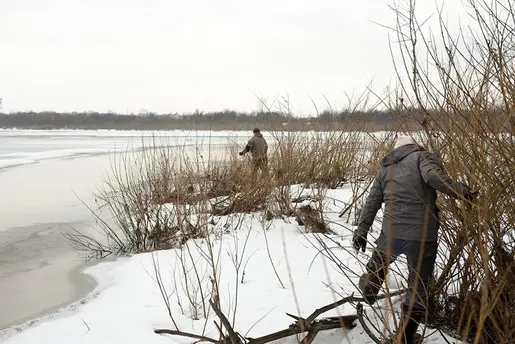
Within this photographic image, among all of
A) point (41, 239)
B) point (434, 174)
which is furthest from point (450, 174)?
point (41, 239)

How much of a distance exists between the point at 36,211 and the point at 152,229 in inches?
143

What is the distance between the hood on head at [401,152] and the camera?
2.61 metres

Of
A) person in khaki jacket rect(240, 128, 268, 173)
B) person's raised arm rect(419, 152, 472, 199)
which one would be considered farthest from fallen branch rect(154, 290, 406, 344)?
person in khaki jacket rect(240, 128, 268, 173)

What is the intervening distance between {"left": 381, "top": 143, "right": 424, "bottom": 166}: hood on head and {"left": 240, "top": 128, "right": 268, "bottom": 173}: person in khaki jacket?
189 inches

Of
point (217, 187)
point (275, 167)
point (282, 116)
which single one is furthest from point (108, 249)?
point (282, 116)

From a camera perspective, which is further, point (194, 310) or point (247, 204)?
point (247, 204)

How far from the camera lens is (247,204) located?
7.20 m

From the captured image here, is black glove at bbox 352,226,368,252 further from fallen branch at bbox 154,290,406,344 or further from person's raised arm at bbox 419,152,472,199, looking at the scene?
person's raised arm at bbox 419,152,472,199

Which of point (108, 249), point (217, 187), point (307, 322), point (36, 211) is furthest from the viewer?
point (36, 211)

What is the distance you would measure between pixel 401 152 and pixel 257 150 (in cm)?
644

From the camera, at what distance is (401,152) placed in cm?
266

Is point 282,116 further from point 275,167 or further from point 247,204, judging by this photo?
Answer: point 247,204

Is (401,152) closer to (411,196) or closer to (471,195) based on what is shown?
(411,196)

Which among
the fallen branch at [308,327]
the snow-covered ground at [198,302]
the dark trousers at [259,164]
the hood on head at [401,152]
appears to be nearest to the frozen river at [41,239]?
the snow-covered ground at [198,302]
